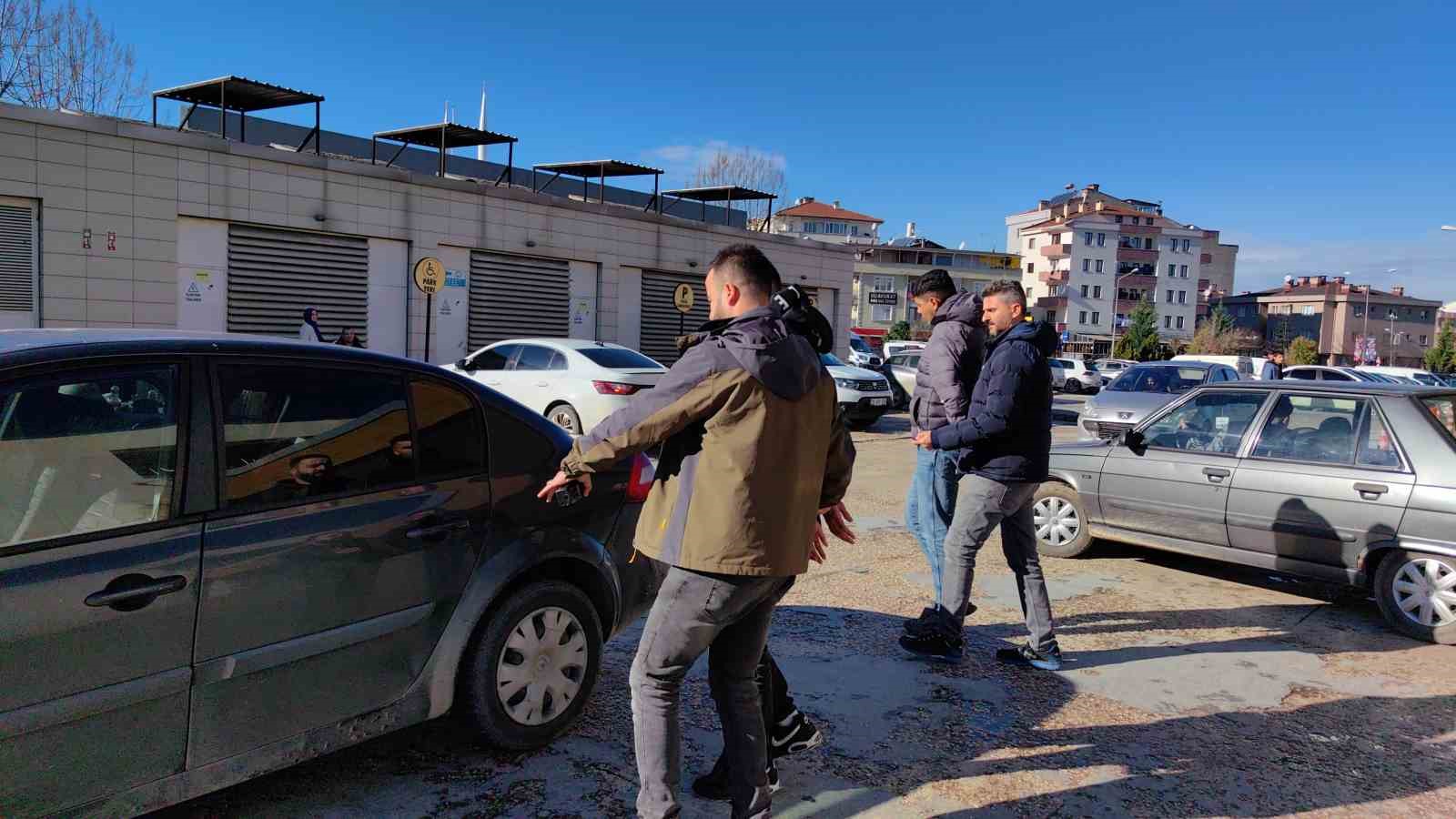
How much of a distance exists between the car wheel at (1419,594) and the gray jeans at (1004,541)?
2.33 meters

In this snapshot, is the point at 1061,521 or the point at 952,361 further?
the point at 1061,521

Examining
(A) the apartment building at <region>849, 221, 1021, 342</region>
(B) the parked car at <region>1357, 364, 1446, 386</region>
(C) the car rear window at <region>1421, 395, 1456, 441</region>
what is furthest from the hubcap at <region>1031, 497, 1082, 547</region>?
(A) the apartment building at <region>849, 221, 1021, 342</region>

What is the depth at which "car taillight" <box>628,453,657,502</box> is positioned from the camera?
398cm

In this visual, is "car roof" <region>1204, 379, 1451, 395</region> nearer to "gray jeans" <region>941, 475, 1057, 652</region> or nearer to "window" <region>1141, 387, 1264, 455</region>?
"window" <region>1141, 387, 1264, 455</region>

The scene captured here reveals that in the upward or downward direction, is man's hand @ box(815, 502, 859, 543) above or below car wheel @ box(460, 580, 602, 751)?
above

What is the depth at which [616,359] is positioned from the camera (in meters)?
13.6

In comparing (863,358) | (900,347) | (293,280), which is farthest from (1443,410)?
(863,358)

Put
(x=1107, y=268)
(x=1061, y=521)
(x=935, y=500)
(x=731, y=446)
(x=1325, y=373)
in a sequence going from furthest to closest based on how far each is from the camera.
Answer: (x=1107, y=268) < (x=1325, y=373) < (x=1061, y=521) < (x=935, y=500) < (x=731, y=446)

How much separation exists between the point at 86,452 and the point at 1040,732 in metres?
3.57

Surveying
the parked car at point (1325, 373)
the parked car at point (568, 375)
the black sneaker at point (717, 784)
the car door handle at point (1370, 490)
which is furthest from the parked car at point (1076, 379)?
the black sneaker at point (717, 784)

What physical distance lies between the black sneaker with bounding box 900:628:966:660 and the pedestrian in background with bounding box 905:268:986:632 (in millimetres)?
72

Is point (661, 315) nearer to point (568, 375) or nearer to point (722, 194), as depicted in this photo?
point (722, 194)

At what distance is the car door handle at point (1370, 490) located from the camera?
5.63m

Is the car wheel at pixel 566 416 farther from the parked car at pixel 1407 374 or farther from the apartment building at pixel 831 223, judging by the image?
the apartment building at pixel 831 223
